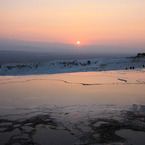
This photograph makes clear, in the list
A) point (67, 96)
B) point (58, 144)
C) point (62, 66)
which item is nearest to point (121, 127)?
point (58, 144)

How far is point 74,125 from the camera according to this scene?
185 inches

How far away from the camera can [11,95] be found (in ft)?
26.7

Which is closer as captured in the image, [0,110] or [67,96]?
[0,110]

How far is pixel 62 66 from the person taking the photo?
26859mm

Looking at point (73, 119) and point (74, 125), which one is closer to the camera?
point (74, 125)

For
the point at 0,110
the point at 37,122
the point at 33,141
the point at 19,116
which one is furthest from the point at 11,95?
the point at 33,141

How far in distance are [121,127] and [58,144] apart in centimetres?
166

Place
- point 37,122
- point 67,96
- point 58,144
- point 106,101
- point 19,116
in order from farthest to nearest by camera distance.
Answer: point 67,96 < point 106,101 < point 19,116 < point 37,122 < point 58,144

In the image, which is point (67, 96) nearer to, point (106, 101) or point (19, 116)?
point (106, 101)

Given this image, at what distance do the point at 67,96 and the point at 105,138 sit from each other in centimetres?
392

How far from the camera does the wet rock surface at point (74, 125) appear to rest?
394 centimetres

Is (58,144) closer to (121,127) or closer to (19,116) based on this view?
(121,127)

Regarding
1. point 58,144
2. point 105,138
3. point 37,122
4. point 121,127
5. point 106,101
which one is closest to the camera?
point 58,144

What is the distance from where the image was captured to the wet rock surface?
394 centimetres
